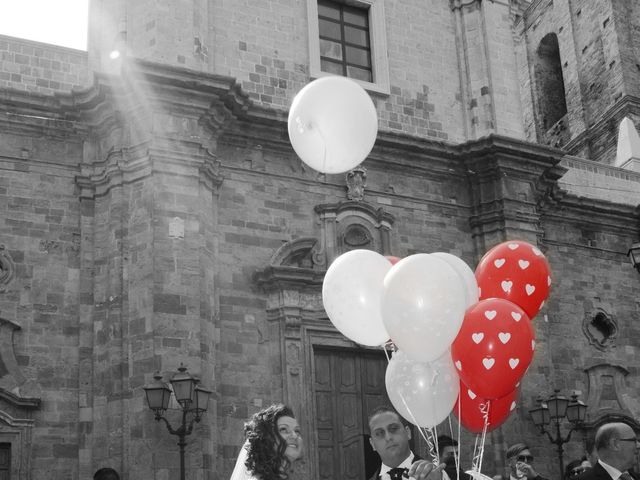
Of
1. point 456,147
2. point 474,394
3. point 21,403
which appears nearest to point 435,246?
point 456,147

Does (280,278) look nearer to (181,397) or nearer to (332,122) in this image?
(181,397)

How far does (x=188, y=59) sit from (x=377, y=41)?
3.83m

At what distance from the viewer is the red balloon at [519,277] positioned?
9078mm

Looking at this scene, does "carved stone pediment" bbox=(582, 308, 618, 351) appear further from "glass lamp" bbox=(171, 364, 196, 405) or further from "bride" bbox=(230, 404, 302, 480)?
"bride" bbox=(230, 404, 302, 480)

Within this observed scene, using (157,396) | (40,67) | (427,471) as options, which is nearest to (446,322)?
(427,471)

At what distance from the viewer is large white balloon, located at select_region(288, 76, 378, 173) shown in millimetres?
9164

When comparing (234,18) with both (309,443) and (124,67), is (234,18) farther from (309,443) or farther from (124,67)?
(309,443)

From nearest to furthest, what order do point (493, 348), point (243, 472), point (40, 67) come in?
point (243, 472) < point (493, 348) < point (40, 67)

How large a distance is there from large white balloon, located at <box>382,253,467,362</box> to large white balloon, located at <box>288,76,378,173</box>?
1.79 meters

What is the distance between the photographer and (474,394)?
8320 millimetres

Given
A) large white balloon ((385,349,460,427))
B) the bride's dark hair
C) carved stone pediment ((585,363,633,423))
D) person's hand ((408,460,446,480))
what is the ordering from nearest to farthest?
the bride's dark hair, person's hand ((408,460,446,480)), large white balloon ((385,349,460,427)), carved stone pediment ((585,363,633,423))

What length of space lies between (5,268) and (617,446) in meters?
9.66

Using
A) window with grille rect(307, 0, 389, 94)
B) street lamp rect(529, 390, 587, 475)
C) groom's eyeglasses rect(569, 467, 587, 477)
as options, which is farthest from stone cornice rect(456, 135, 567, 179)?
groom's eyeglasses rect(569, 467, 587, 477)

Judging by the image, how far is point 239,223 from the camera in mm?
15094
